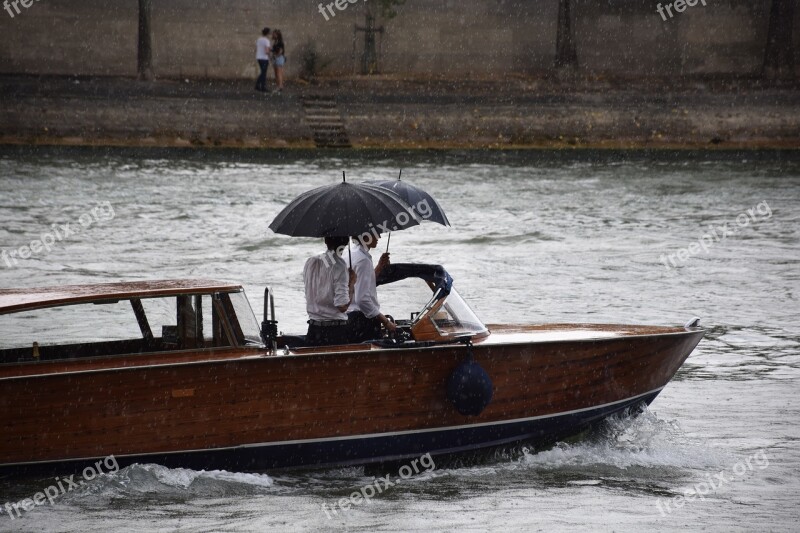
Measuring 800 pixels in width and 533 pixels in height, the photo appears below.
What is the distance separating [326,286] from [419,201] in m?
0.83

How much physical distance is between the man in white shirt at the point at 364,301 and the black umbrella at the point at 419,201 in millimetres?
348

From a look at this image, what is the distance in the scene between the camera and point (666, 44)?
38.3 m

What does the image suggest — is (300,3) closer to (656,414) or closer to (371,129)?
(371,129)

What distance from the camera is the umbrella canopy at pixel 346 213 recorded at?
25.6 feet

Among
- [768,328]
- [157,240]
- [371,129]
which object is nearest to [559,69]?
[371,129]

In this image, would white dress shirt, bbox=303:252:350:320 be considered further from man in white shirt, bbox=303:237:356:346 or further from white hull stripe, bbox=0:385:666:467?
white hull stripe, bbox=0:385:666:467
